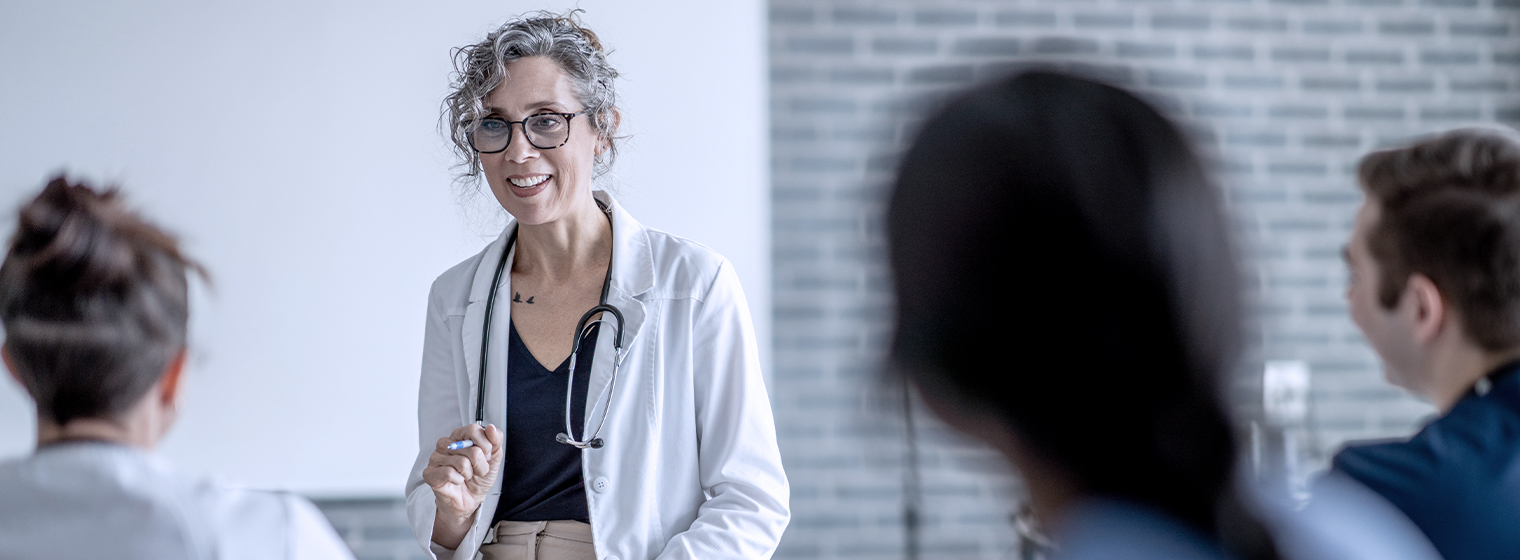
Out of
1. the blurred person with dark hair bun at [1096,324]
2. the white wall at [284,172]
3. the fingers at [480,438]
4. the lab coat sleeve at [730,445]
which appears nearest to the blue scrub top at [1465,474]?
the blurred person with dark hair bun at [1096,324]

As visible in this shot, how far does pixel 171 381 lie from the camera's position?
1.05 m

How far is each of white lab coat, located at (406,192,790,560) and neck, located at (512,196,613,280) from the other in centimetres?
7

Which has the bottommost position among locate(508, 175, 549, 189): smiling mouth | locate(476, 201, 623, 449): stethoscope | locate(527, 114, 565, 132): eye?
locate(476, 201, 623, 449): stethoscope

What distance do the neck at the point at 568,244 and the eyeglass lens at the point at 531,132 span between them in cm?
12

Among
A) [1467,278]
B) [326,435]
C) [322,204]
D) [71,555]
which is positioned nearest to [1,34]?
[322,204]

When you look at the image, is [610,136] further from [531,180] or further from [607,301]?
[607,301]

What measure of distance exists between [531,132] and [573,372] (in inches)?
16.6

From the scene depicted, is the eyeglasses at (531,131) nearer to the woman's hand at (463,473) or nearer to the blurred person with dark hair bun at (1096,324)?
the woman's hand at (463,473)

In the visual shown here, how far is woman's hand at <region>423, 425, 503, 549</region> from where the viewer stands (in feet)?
5.17

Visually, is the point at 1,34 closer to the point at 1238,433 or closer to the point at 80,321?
the point at 80,321

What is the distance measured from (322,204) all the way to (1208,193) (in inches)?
103

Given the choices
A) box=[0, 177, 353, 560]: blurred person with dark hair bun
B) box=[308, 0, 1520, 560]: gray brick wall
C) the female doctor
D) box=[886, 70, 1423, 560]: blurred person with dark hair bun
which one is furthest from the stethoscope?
box=[308, 0, 1520, 560]: gray brick wall

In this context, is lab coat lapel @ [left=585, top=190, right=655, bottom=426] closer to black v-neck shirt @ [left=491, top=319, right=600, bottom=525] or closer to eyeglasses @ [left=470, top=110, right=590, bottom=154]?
black v-neck shirt @ [left=491, top=319, right=600, bottom=525]

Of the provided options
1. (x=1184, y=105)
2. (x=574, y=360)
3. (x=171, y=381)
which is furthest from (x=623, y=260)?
(x=1184, y=105)
